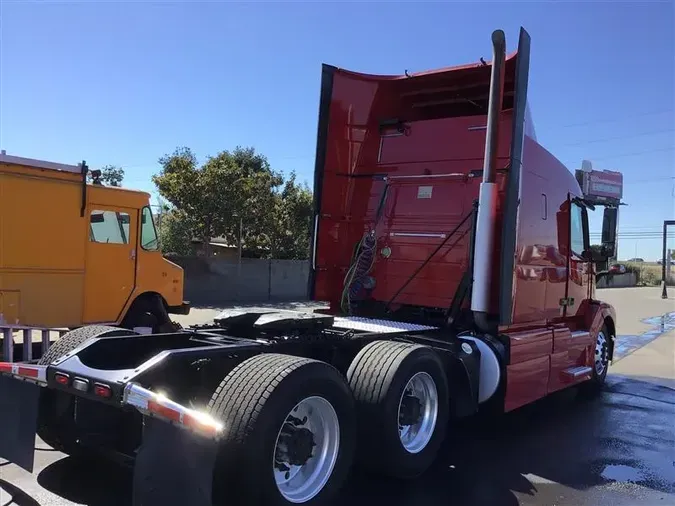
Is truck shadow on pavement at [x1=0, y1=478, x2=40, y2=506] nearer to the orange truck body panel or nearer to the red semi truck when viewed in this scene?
the red semi truck

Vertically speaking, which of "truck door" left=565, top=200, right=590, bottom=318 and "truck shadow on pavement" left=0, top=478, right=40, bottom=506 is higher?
"truck door" left=565, top=200, right=590, bottom=318

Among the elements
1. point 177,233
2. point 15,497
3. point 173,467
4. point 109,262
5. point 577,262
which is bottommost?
point 15,497

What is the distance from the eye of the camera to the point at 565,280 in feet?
22.5

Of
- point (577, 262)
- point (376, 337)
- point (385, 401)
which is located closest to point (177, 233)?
point (577, 262)

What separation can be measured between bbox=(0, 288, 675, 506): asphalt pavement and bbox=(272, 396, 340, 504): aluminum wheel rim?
1.34 ft

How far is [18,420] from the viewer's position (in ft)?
12.1

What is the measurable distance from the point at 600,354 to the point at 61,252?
306 inches

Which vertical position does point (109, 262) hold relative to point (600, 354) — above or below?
above

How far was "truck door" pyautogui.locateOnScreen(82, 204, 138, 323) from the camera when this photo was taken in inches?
315

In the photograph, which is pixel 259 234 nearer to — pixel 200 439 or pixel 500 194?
pixel 500 194

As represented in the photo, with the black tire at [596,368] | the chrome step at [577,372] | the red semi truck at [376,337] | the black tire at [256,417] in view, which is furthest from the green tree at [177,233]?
the black tire at [256,417]

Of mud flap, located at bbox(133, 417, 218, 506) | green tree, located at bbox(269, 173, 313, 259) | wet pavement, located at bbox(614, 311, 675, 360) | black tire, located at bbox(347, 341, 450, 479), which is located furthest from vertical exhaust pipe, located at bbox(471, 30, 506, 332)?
green tree, located at bbox(269, 173, 313, 259)

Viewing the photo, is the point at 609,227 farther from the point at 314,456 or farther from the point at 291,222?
the point at 291,222

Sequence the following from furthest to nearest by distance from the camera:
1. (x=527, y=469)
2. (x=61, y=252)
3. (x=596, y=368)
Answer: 1. (x=596, y=368)
2. (x=61, y=252)
3. (x=527, y=469)
